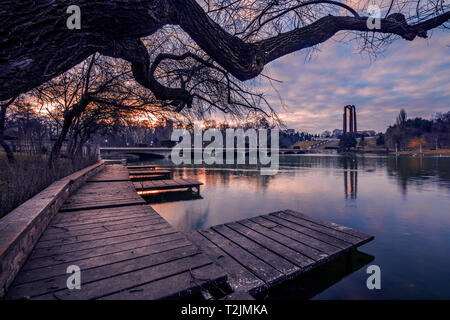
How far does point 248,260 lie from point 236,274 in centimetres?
44

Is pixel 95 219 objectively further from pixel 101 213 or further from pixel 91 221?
pixel 101 213

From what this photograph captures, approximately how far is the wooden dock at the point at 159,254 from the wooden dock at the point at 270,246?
1cm

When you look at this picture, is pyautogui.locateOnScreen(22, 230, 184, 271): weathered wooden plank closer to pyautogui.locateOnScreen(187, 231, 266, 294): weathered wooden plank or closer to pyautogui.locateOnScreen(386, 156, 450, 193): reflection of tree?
pyautogui.locateOnScreen(187, 231, 266, 294): weathered wooden plank

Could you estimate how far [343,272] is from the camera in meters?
3.79

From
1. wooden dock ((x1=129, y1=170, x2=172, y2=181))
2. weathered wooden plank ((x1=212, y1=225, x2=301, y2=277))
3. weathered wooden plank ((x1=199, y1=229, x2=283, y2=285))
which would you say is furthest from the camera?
wooden dock ((x1=129, y1=170, x2=172, y2=181))

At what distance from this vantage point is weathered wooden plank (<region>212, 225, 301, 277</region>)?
2.91 m

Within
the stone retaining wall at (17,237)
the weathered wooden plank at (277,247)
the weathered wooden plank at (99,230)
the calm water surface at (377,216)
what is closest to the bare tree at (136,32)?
the stone retaining wall at (17,237)

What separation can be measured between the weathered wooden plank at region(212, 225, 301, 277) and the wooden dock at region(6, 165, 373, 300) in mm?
14

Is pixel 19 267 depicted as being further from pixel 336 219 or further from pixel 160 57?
pixel 336 219

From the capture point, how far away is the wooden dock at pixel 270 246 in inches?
109

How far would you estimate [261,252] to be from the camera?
3.42 m

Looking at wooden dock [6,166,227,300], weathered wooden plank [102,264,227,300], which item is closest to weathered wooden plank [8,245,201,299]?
wooden dock [6,166,227,300]

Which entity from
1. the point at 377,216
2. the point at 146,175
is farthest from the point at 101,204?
the point at 146,175

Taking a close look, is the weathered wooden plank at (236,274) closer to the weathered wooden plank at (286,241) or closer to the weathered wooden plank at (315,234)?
the weathered wooden plank at (286,241)
